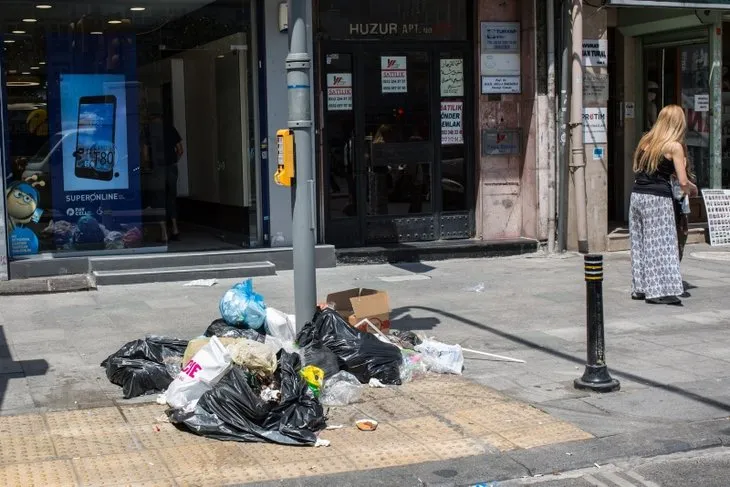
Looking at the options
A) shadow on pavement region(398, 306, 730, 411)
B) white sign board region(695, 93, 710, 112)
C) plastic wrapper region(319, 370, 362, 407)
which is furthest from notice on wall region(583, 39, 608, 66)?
plastic wrapper region(319, 370, 362, 407)

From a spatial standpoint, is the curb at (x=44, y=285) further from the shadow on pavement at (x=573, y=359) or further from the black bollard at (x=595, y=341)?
the black bollard at (x=595, y=341)

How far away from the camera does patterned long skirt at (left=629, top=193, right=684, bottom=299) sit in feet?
33.1

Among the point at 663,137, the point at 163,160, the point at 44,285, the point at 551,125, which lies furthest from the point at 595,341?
the point at 163,160

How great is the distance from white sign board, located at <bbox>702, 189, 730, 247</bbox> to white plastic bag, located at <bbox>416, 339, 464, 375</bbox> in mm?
7920

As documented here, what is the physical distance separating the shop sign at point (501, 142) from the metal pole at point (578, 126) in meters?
0.85

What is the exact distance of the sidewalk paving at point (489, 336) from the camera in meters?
6.64

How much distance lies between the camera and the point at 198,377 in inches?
257

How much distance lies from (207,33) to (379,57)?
233 centimetres

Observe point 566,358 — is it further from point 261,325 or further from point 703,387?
point 261,325

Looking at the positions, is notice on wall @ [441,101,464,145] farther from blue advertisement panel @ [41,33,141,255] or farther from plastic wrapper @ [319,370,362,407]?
plastic wrapper @ [319,370,362,407]

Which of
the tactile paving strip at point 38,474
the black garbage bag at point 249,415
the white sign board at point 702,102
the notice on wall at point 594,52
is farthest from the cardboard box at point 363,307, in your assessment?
the white sign board at point 702,102

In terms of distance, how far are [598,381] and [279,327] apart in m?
2.52

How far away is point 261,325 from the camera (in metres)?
7.90

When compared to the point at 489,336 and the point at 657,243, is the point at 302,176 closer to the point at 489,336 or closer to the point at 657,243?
the point at 489,336
